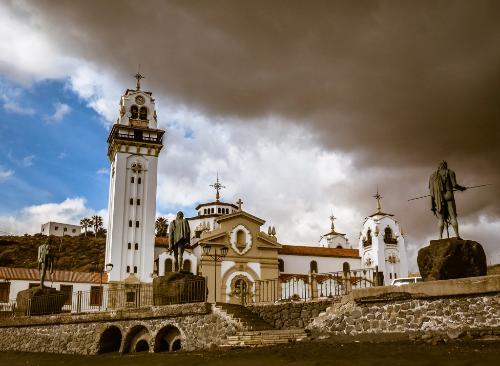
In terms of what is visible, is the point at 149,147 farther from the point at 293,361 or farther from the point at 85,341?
the point at 293,361

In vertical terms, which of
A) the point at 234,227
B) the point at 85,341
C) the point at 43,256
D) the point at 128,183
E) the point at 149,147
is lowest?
the point at 85,341

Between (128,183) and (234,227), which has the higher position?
(128,183)

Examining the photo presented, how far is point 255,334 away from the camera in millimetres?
14211

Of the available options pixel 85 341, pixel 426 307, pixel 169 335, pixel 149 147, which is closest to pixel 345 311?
pixel 426 307

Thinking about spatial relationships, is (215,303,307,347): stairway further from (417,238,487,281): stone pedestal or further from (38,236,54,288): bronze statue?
(38,236,54,288): bronze statue

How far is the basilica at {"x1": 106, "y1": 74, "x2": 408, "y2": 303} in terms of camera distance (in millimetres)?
43844

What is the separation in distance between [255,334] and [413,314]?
4.46 metres

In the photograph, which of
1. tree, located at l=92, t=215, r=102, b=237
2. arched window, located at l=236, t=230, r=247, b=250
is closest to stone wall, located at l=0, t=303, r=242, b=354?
arched window, located at l=236, t=230, r=247, b=250

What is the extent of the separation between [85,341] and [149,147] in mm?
33034

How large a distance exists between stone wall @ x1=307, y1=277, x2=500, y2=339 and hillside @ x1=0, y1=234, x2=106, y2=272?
58330mm

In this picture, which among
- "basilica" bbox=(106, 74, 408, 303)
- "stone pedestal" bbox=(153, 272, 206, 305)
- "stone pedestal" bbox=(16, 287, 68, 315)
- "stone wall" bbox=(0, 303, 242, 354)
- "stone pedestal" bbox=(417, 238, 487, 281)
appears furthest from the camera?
"basilica" bbox=(106, 74, 408, 303)

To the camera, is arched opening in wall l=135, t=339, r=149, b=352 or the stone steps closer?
the stone steps

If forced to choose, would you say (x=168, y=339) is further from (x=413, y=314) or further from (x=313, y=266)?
(x=313, y=266)

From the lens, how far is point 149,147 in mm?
50875
